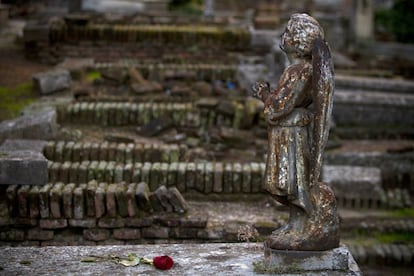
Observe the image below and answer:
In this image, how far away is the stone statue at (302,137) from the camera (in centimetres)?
489

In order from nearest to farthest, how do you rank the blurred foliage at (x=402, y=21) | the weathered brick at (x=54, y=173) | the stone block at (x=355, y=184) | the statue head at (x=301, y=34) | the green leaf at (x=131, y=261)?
the statue head at (x=301, y=34)
the green leaf at (x=131, y=261)
the weathered brick at (x=54, y=173)
the stone block at (x=355, y=184)
the blurred foliage at (x=402, y=21)

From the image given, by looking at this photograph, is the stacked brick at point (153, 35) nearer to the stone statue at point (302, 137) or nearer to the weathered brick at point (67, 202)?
the weathered brick at point (67, 202)

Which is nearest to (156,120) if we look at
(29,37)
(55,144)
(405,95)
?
(55,144)

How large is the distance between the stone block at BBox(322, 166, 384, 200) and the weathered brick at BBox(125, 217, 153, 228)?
2339mm

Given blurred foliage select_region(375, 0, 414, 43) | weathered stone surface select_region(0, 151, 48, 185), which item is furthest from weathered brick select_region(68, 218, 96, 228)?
blurred foliage select_region(375, 0, 414, 43)

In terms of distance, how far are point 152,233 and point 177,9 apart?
15888 millimetres

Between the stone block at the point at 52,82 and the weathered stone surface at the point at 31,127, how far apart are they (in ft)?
5.67

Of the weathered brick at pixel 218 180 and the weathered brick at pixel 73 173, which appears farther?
the weathered brick at pixel 218 180

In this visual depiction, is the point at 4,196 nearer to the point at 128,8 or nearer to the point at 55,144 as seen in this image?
the point at 55,144

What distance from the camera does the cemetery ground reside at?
6.62 meters

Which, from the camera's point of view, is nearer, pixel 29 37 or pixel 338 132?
pixel 338 132

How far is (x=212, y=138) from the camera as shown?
8.70 m

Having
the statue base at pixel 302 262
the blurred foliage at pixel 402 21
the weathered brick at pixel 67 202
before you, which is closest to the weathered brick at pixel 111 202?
the weathered brick at pixel 67 202

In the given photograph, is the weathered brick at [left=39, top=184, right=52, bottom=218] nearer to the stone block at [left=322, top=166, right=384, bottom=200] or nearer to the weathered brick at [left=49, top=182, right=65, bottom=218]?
the weathered brick at [left=49, top=182, right=65, bottom=218]
